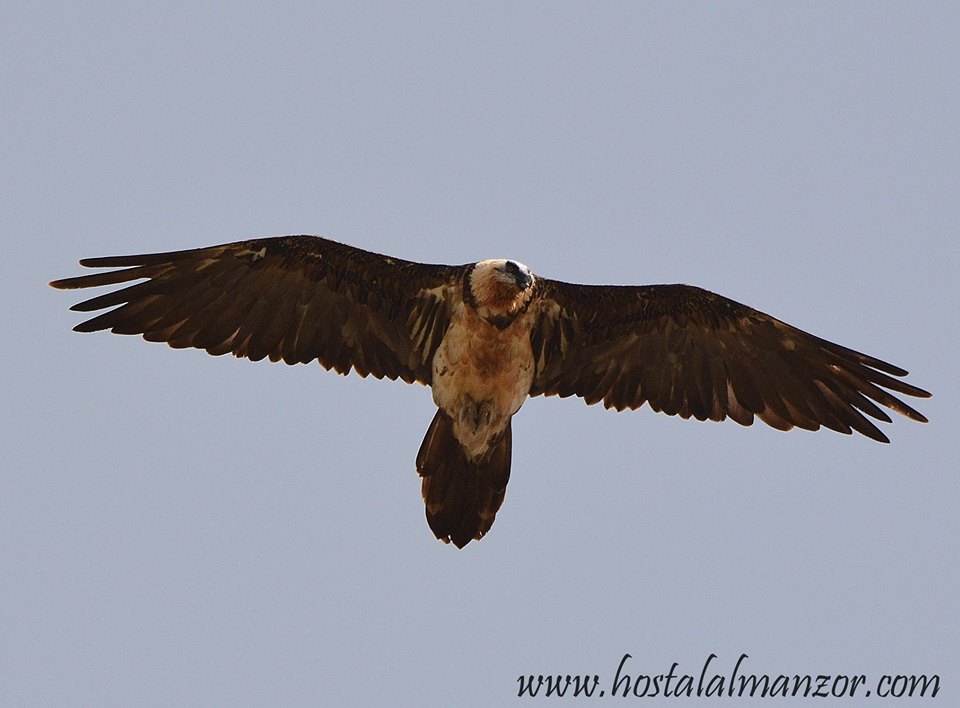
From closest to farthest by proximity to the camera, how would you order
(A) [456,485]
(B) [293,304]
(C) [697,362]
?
(A) [456,485]
(B) [293,304]
(C) [697,362]

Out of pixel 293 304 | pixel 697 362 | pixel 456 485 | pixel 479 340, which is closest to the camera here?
pixel 479 340

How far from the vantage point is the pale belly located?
43.5 feet

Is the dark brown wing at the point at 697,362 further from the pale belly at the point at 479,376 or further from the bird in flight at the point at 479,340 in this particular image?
the pale belly at the point at 479,376

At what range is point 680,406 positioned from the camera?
14320 millimetres

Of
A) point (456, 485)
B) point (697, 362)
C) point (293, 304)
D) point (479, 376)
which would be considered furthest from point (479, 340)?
point (697, 362)

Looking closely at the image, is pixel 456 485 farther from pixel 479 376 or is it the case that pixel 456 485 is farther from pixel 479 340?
pixel 479 340

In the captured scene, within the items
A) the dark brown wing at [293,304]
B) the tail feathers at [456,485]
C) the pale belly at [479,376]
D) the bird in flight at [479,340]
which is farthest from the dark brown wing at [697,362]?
the dark brown wing at [293,304]

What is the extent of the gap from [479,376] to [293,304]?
182 centimetres

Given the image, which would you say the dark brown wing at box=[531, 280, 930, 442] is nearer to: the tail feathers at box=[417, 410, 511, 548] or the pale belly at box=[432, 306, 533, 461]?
the pale belly at box=[432, 306, 533, 461]

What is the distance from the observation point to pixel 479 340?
13258 mm

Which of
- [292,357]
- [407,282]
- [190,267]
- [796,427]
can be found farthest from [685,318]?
[190,267]

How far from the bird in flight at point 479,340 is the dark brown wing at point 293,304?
0.01 m

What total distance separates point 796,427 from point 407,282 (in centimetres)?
385

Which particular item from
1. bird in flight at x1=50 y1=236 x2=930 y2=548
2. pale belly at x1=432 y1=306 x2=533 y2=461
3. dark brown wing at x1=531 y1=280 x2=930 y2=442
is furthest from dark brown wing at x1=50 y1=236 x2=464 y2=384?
dark brown wing at x1=531 y1=280 x2=930 y2=442
